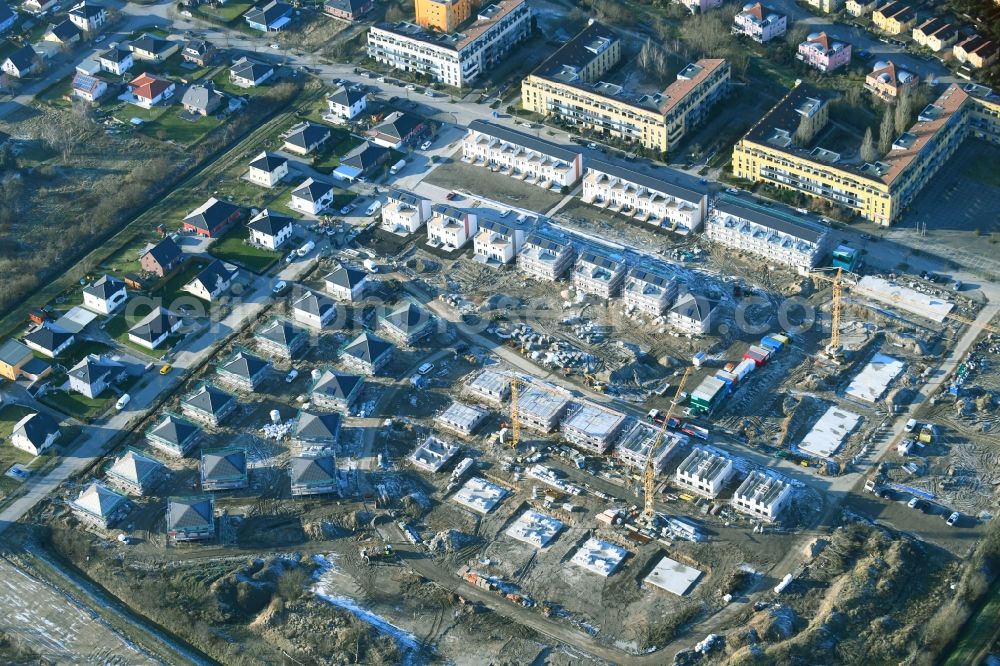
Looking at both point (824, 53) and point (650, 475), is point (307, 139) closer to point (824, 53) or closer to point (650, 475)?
point (824, 53)

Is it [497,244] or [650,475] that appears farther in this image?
[497,244]

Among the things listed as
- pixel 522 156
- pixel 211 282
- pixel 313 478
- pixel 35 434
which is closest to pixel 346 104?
pixel 522 156

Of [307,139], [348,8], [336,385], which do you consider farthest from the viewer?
[348,8]

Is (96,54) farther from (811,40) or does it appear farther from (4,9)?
(811,40)

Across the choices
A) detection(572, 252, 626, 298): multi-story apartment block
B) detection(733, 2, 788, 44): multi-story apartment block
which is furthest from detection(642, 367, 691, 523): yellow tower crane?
detection(733, 2, 788, 44): multi-story apartment block

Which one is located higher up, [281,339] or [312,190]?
[312,190]

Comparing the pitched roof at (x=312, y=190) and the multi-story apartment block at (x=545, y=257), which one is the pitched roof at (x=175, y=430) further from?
the multi-story apartment block at (x=545, y=257)

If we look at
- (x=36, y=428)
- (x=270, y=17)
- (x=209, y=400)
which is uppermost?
(x=270, y=17)

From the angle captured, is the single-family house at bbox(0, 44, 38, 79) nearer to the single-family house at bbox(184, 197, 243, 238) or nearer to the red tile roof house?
the red tile roof house
